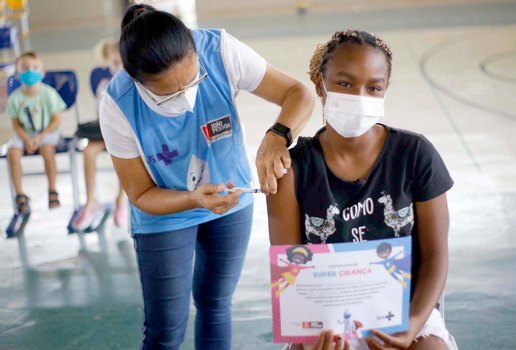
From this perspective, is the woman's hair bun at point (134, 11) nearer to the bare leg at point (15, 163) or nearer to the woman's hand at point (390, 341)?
the woman's hand at point (390, 341)

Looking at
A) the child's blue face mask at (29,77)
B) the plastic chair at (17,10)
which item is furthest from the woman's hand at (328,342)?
the plastic chair at (17,10)

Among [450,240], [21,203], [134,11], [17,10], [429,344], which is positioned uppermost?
[17,10]

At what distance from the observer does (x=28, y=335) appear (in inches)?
145

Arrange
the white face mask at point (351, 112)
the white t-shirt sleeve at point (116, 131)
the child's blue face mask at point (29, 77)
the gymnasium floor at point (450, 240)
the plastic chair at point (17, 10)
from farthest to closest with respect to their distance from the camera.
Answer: the plastic chair at point (17, 10), the child's blue face mask at point (29, 77), the gymnasium floor at point (450, 240), the white t-shirt sleeve at point (116, 131), the white face mask at point (351, 112)

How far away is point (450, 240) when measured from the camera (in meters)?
4.46

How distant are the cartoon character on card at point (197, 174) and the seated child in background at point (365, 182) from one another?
1.27 feet

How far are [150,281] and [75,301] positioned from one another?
1.55 metres

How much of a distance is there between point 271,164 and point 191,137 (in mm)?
415

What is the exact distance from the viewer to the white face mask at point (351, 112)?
215cm

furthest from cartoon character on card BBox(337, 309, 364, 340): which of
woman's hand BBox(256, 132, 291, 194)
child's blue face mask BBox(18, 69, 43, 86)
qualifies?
child's blue face mask BBox(18, 69, 43, 86)

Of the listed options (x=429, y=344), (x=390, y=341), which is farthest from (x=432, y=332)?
(x=390, y=341)

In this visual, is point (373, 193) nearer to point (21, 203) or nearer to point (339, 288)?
point (339, 288)

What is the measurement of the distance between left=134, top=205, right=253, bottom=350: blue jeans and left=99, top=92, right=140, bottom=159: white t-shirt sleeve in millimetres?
309

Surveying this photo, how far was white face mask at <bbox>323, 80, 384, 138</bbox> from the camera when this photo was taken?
2150mm
